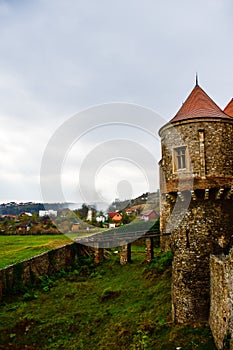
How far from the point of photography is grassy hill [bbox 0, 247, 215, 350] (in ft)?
43.8

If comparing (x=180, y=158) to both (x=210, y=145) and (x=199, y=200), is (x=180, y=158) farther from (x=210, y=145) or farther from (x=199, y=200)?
(x=199, y=200)

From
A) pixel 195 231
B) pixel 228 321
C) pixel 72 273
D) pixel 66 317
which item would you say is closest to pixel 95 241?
pixel 72 273

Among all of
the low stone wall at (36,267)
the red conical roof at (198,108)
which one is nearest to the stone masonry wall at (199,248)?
the red conical roof at (198,108)

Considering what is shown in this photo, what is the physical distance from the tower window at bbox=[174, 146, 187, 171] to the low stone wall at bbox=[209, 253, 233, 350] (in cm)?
388

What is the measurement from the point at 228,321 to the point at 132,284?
38.4 ft

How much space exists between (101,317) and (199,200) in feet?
26.6

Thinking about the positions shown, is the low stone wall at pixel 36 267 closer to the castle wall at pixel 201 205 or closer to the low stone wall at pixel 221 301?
the castle wall at pixel 201 205

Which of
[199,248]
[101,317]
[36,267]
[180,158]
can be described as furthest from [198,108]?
[36,267]

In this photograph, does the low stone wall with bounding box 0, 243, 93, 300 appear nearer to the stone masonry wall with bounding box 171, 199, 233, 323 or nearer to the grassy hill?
the grassy hill

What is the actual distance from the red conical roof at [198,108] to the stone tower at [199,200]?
0.21 ft

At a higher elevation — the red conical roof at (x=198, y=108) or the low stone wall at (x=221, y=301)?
the red conical roof at (x=198, y=108)

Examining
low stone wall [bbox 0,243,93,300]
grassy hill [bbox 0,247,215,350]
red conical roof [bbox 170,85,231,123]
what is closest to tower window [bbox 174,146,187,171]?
red conical roof [bbox 170,85,231,123]

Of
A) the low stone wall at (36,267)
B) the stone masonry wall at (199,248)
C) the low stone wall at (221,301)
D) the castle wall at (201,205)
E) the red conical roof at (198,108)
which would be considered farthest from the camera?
the low stone wall at (36,267)

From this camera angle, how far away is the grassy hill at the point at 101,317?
1334 centimetres
